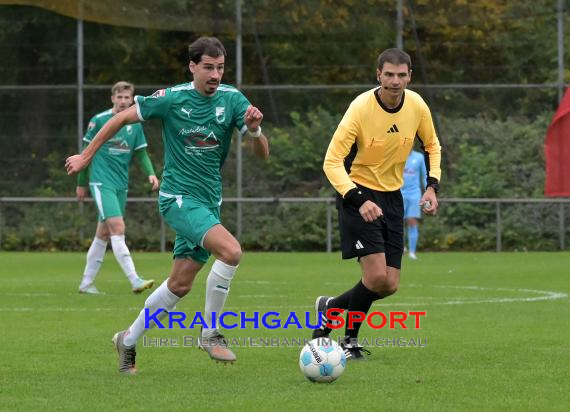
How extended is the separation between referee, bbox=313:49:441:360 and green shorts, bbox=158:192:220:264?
973mm

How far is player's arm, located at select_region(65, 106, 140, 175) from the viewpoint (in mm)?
7906

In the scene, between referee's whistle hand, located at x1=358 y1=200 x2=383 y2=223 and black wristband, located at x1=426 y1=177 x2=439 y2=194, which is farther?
black wristband, located at x1=426 y1=177 x2=439 y2=194

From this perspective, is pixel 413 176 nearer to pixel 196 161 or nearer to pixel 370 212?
pixel 370 212

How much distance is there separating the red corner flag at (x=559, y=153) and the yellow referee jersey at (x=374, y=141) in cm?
1467

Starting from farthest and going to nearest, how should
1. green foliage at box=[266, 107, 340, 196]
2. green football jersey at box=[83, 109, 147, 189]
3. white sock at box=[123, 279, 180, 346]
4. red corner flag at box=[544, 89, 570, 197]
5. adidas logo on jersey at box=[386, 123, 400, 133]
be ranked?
green foliage at box=[266, 107, 340, 196]
red corner flag at box=[544, 89, 570, 197]
green football jersey at box=[83, 109, 147, 189]
adidas logo on jersey at box=[386, 123, 400, 133]
white sock at box=[123, 279, 180, 346]

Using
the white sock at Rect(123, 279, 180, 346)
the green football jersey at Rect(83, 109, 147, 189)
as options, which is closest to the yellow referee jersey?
the white sock at Rect(123, 279, 180, 346)

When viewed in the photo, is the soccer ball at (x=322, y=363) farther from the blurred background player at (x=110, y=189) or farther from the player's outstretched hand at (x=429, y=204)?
the blurred background player at (x=110, y=189)

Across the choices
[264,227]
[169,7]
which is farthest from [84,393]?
[169,7]

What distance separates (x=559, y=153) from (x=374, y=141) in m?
15.0

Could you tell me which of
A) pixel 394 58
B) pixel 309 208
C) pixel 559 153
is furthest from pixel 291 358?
pixel 309 208

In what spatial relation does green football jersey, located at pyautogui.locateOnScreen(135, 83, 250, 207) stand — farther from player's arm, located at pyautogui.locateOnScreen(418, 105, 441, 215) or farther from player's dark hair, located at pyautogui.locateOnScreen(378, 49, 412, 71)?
player's arm, located at pyautogui.locateOnScreen(418, 105, 441, 215)

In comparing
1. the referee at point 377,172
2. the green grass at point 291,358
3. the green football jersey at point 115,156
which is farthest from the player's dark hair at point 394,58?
the green football jersey at point 115,156

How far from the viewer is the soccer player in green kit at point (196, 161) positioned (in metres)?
8.20

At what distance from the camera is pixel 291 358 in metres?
8.77
